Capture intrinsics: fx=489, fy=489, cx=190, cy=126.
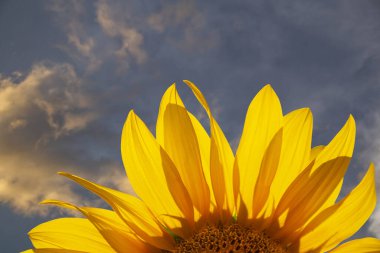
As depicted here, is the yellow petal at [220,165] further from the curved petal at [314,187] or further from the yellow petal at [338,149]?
the yellow petal at [338,149]

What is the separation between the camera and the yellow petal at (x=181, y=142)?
140 inches

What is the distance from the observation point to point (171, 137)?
3580mm

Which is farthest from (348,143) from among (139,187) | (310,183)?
(139,187)

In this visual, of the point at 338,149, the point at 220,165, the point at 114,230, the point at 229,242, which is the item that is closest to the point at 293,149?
the point at 338,149

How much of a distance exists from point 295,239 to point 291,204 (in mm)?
307

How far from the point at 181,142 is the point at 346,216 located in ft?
4.28

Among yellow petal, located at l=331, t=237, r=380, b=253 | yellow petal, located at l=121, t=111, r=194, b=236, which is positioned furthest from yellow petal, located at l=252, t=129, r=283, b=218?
yellow petal, located at l=331, t=237, r=380, b=253

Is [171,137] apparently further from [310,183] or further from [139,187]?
[310,183]

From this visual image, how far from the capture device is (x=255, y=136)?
364 centimetres

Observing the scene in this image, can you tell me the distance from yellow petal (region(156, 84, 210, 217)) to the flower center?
28 centimetres

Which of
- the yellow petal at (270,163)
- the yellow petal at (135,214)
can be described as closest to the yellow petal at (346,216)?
the yellow petal at (270,163)

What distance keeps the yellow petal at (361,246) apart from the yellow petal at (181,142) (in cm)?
104

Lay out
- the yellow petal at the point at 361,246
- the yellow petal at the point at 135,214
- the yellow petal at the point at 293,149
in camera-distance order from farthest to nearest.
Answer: the yellow petal at the point at 293,149
the yellow petal at the point at 361,246
the yellow petal at the point at 135,214

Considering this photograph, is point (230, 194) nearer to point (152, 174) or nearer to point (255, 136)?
point (255, 136)
